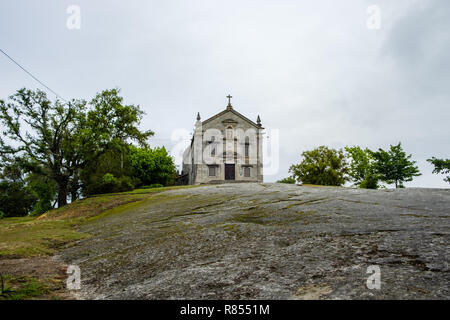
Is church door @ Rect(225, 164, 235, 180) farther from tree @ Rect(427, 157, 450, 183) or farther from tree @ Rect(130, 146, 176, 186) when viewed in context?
tree @ Rect(427, 157, 450, 183)

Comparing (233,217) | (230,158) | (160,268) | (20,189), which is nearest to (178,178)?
(230,158)

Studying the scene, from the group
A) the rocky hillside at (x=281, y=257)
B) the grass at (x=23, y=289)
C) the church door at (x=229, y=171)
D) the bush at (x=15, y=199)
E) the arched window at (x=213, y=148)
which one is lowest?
the bush at (x=15, y=199)

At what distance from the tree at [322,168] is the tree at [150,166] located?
21.3m

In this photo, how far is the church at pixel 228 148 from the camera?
41.8 metres

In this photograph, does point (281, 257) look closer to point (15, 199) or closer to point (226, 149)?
point (226, 149)

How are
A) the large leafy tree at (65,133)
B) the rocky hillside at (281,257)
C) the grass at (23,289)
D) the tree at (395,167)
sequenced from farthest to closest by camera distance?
the tree at (395,167), the large leafy tree at (65,133), the grass at (23,289), the rocky hillside at (281,257)

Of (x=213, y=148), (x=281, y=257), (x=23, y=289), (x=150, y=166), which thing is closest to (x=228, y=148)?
(x=213, y=148)

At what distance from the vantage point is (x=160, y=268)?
4945 mm

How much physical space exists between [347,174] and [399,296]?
154 ft

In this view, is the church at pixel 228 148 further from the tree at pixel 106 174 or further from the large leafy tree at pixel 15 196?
the large leafy tree at pixel 15 196

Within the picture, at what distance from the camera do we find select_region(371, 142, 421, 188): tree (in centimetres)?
3978

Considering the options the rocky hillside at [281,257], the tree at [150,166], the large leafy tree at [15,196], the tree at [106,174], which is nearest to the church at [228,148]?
the tree at [150,166]
